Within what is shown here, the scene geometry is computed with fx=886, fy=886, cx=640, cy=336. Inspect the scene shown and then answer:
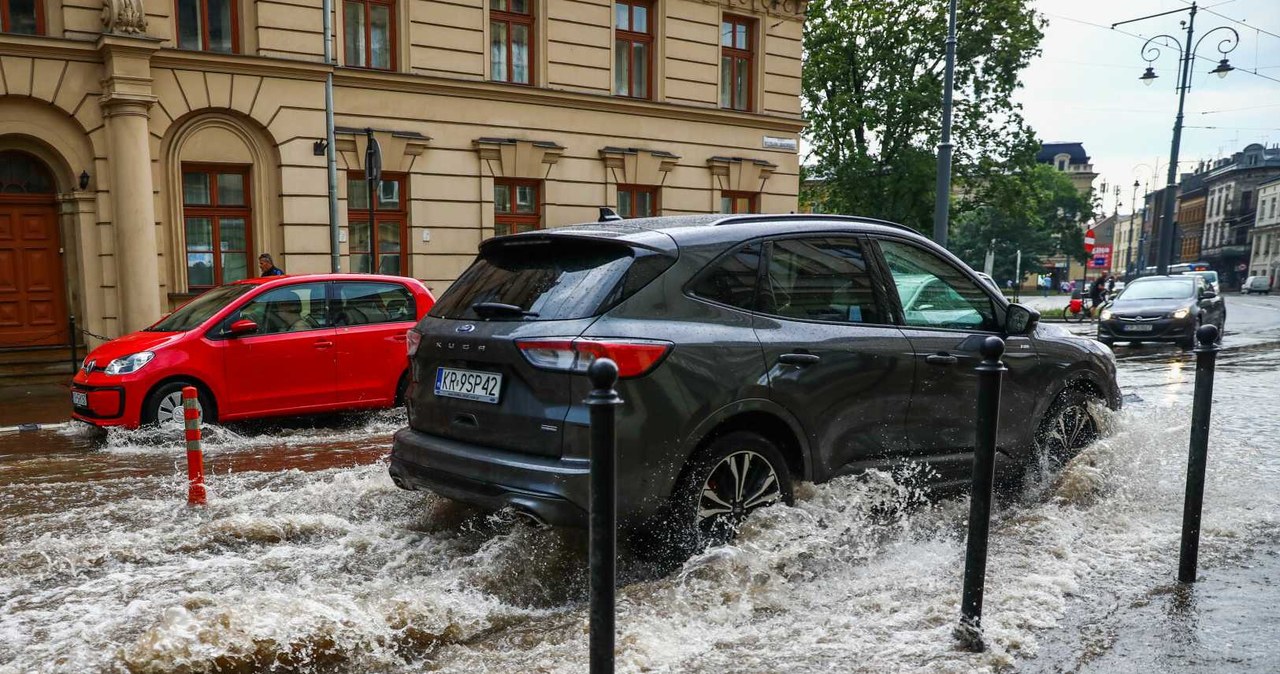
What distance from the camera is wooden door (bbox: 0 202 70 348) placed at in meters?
13.9

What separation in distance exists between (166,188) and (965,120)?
85.1 feet

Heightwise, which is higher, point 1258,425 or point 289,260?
point 289,260

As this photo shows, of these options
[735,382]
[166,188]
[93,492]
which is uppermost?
[166,188]

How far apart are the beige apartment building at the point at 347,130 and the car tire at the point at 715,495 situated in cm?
1059

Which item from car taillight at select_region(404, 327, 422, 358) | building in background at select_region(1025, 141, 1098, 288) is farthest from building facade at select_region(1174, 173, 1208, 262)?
car taillight at select_region(404, 327, 422, 358)

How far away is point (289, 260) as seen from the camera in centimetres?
1568

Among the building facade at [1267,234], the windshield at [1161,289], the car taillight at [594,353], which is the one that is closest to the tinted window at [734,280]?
the car taillight at [594,353]

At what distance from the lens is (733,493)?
4.16 metres

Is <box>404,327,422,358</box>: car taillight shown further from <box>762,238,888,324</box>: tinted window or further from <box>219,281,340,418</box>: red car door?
<box>219,281,340,418</box>: red car door

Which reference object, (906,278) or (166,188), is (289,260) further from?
(906,278)

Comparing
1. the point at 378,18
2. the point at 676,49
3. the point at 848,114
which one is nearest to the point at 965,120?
the point at 848,114

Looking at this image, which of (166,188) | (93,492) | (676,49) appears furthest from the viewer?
(676,49)

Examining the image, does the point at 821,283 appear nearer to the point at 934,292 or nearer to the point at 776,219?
the point at 776,219

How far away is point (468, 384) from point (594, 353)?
31.6 inches
